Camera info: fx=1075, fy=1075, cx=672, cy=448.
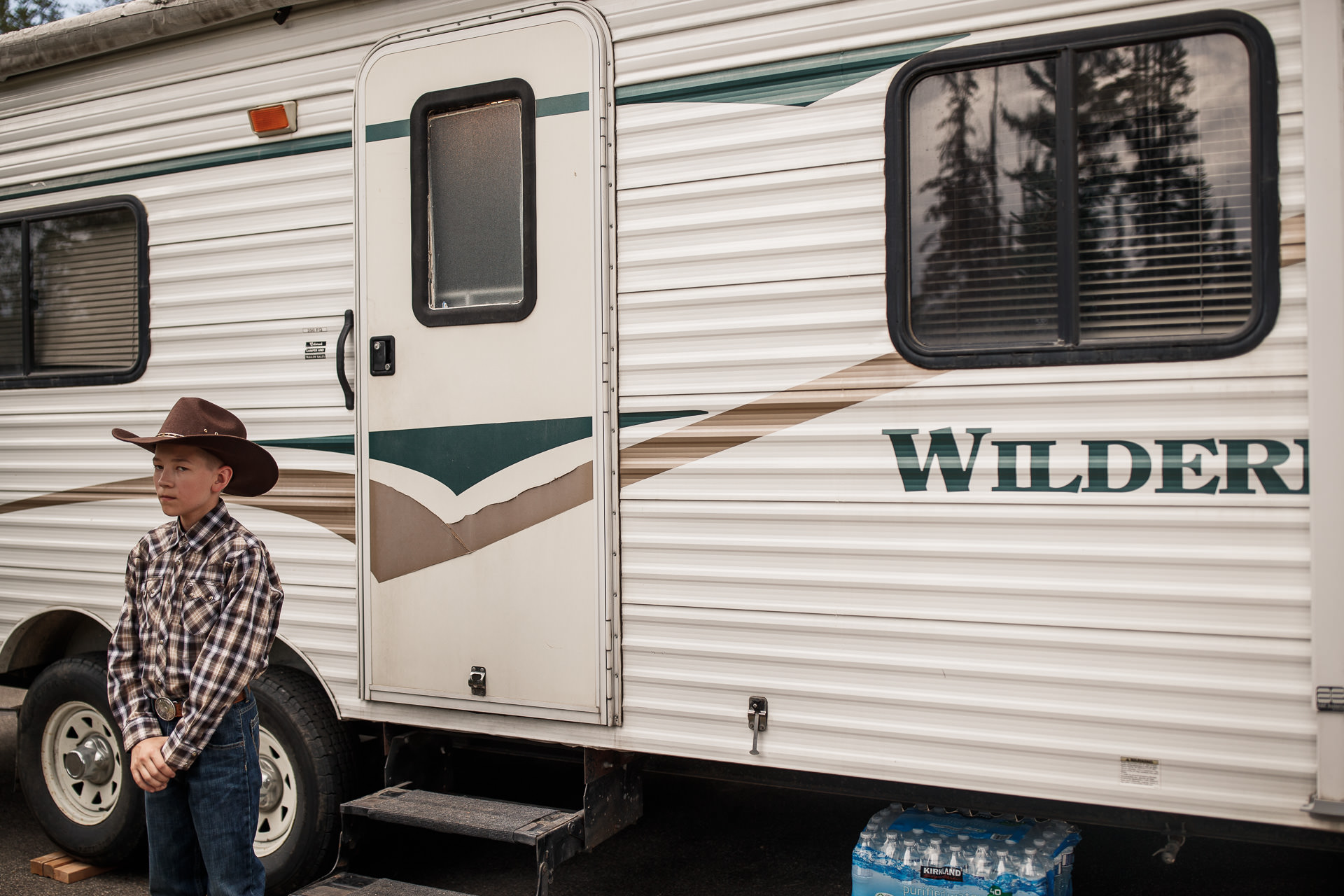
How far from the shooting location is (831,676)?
301 cm

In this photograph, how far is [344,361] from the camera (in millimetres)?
3725

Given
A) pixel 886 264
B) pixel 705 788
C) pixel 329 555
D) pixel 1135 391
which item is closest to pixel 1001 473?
pixel 1135 391

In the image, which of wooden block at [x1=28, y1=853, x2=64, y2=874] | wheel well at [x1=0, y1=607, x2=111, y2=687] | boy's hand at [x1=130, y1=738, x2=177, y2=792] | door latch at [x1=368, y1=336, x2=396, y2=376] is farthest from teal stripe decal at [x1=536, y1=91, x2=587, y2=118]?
wooden block at [x1=28, y1=853, x2=64, y2=874]

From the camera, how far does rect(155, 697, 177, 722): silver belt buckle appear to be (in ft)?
9.23

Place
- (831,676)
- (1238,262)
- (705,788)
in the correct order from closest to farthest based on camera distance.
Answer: (1238,262), (831,676), (705,788)

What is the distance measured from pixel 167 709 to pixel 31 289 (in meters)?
2.58

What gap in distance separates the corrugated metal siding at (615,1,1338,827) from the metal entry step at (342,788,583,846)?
0.39 metres

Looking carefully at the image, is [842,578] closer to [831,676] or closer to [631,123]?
[831,676]

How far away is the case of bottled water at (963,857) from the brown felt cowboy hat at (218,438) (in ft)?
6.68

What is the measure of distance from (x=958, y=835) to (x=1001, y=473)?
3.48ft

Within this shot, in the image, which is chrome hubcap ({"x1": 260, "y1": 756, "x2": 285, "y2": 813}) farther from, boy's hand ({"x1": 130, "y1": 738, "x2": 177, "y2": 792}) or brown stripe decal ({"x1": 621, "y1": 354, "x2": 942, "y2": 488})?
brown stripe decal ({"x1": 621, "y1": 354, "x2": 942, "y2": 488})

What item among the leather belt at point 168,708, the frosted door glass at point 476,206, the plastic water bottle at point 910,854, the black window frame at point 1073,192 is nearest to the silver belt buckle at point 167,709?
the leather belt at point 168,708

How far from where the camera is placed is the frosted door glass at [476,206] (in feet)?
11.5

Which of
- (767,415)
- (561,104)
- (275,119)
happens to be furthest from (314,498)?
(767,415)
